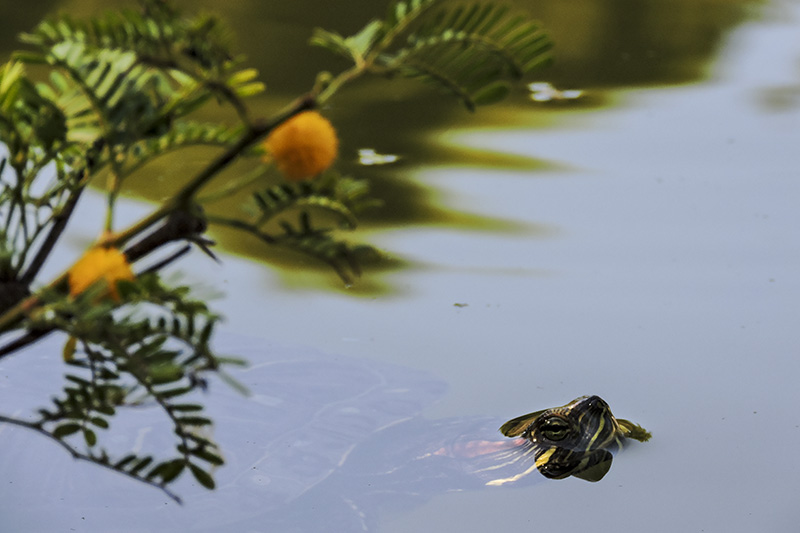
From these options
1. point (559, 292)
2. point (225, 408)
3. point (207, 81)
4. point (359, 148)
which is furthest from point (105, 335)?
point (359, 148)

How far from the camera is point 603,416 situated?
1397 millimetres

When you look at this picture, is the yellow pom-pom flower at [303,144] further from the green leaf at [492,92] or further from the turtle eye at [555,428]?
the turtle eye at [555,428]

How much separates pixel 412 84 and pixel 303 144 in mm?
2124

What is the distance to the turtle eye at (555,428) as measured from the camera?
1.40 metres

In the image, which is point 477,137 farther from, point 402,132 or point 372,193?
point 372,193

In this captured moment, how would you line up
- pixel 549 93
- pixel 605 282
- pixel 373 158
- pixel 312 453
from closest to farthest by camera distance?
pixel 312 453 < pixel 605 282 < pixel 373 158 < pixel 549 93

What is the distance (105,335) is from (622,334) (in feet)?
3.92

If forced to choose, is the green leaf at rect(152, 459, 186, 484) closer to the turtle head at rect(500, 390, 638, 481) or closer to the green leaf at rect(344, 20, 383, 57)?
the green leaf at rect(344, 20, 383, 57)

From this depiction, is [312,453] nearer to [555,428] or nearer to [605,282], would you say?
[555,428]

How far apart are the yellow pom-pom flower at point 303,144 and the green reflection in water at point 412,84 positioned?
1195 millimetres

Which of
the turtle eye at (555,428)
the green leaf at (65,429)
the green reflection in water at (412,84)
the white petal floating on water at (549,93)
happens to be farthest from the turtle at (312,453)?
the white petal floating on water at (549,93)

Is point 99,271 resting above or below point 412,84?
above

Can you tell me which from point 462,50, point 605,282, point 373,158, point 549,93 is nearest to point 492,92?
point 462,50

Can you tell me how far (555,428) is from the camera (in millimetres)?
1405
